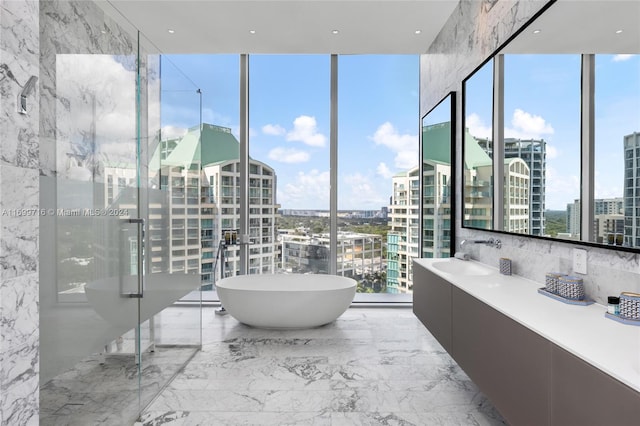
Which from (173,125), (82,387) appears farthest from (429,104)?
(82,387)

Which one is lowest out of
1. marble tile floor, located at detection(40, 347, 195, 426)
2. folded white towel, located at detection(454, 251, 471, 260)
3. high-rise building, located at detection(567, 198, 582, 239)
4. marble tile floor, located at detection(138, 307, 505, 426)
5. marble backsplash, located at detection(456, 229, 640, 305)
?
marble tile floor, located at detection(138, 307, 505, 426)

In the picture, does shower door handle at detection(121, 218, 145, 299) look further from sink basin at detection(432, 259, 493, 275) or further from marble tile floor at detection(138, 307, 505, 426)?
sink basin at detection(432, 259, 493, 275)

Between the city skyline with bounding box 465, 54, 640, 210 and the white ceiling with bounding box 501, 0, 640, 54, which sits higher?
the white ceiling with bounding box 501, 0, 640, 54

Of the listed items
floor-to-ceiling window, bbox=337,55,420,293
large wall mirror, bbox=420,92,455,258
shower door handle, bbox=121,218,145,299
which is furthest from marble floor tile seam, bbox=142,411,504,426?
floor-to-ceiling window, bbox=337,55,420,293

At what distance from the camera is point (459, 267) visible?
286 cm

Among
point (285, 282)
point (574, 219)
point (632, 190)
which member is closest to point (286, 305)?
point (285, 282)

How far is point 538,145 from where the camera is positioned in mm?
2014

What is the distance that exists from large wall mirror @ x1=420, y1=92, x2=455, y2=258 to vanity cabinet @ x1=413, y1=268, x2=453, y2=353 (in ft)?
2.31

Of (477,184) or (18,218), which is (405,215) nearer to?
(477,184)

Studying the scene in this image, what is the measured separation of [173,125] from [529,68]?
237cm

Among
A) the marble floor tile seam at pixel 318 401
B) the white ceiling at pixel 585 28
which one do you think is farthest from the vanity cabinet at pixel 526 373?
the white ceiling at pixel 585 28

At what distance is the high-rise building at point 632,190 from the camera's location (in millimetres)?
1372

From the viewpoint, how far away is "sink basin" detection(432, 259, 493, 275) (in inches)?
105

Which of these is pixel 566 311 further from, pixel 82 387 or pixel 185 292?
pixel 185 292
